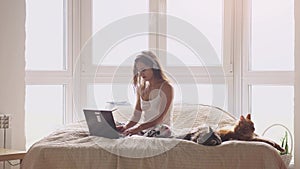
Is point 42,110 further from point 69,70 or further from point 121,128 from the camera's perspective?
point 121,128

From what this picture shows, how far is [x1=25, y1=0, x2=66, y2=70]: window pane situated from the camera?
4.47m

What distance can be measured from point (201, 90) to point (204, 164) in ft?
5.94

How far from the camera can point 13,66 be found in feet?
13.2

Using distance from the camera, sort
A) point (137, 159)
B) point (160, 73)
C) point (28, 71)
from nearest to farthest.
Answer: point (137, 159), point (160, 73), point (28, 71)

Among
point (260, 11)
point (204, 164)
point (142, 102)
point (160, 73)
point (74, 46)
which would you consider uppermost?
point (260, 11)

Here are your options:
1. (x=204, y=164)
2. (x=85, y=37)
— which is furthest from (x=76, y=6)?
(x=204, y=164)

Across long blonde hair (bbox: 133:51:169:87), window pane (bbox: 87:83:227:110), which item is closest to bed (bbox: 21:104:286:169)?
long blonde hair (bbox: 133:51:169:87)

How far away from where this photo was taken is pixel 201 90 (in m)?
4.69

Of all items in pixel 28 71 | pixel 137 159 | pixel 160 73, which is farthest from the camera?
pixel 28 71

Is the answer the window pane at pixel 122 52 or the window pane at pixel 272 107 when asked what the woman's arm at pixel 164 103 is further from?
the window pane at pixel 272 107

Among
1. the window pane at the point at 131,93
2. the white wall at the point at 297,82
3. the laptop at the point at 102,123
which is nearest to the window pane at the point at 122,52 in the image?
the window pane at the point at 131,93

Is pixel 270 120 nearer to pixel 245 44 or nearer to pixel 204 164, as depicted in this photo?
pixel 245 44

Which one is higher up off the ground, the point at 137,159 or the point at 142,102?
the point at 142,102

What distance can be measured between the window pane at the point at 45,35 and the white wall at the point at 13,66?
372 mm
